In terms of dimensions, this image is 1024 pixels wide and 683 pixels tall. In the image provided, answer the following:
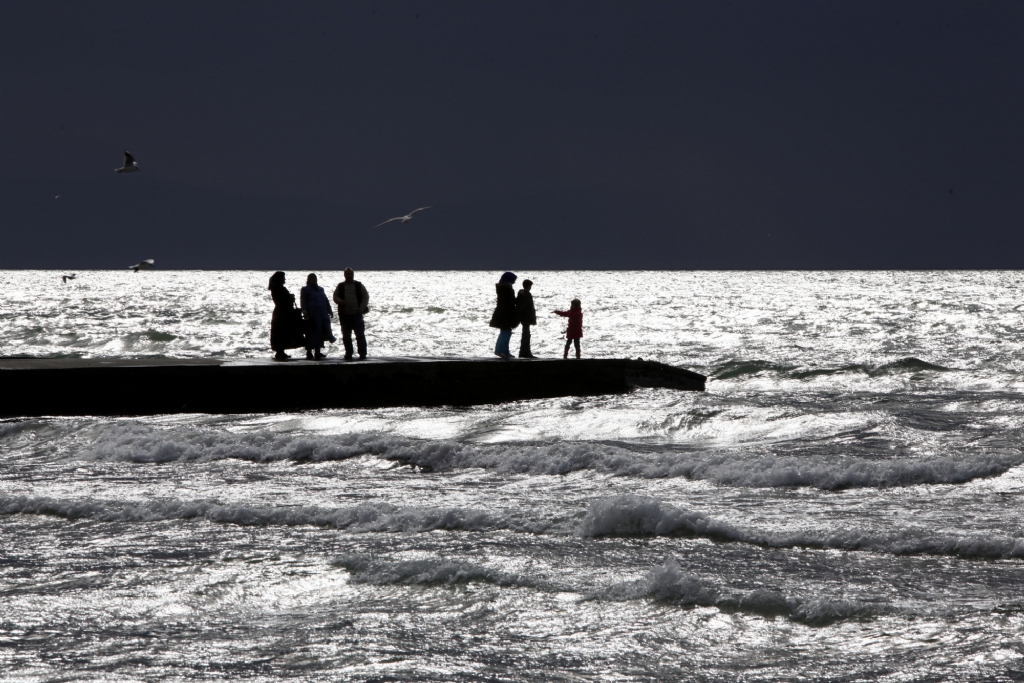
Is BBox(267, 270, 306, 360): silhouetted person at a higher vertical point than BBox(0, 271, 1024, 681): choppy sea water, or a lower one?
higher

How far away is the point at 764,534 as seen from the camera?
7574mm

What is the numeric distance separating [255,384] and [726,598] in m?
10.6

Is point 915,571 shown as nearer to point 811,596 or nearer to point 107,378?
point 811,596

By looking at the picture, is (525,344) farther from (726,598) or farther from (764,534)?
(726,598)

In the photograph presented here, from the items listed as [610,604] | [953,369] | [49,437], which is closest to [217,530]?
[610,604]

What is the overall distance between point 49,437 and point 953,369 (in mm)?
24883

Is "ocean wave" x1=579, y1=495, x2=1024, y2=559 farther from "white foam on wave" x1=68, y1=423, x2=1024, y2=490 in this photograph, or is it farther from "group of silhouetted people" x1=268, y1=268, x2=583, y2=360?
"group of silhouetted people" x1=268, y1=268, x2=583, y2=360

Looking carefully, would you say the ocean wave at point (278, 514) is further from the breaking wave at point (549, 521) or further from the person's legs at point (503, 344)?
the person's legs at point (503, 344)

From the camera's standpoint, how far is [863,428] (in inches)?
580

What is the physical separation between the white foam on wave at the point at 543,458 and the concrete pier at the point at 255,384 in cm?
189

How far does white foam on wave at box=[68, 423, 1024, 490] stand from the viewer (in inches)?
405

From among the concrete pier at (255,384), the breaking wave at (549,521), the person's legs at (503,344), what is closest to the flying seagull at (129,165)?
the concrete pier at (255,384)

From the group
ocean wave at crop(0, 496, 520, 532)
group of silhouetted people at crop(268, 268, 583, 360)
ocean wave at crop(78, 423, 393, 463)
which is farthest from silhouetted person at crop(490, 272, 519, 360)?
ocean wave at crop(0, 496, 520, 532)

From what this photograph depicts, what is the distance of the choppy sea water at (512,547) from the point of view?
5.17 metres
